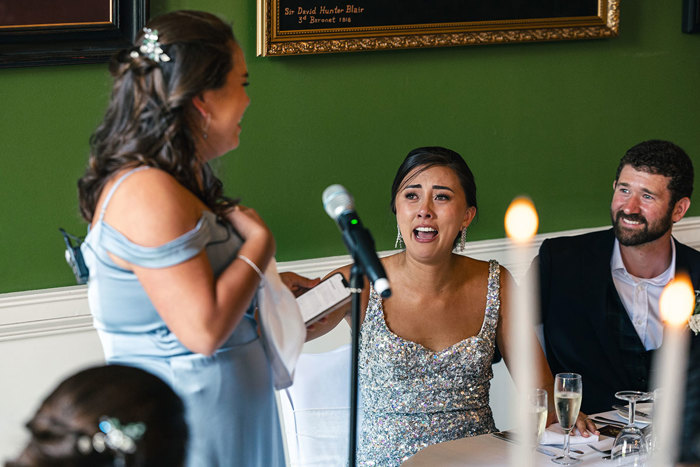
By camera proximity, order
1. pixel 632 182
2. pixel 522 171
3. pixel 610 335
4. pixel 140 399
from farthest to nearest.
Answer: pixel 522 171 → pixel 632 182 → pixel 610 335 → pixel 140 399

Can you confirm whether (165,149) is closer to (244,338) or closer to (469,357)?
(244,338)

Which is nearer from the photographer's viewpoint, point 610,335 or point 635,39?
point 610,335

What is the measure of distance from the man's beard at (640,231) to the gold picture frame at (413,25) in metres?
0.88

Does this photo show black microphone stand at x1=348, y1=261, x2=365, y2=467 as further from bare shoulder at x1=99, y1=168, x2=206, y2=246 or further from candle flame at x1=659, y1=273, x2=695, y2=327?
candle flame at x1=659, y1=273, x2=695, y2=327

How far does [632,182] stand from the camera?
2.79 m

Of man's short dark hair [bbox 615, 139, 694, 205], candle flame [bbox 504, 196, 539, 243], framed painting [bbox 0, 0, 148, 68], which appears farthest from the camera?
man's short dark hair [bbox 615, 139, 694, 205]

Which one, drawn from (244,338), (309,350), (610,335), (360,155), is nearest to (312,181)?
(360,155)

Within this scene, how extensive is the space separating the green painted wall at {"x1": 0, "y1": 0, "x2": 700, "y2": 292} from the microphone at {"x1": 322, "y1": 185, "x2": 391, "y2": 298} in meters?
1.46

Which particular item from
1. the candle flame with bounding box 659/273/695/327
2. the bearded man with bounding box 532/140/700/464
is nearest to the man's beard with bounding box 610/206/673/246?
the bearded man with bounding box 532/140/700/464

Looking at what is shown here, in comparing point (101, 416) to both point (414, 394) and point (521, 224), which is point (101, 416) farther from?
point (414, 394)

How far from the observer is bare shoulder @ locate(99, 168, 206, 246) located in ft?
5.05

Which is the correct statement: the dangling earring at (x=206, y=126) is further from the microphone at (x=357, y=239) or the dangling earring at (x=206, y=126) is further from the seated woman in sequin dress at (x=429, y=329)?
the seated woman in sequin dress at (x=429, y=329)

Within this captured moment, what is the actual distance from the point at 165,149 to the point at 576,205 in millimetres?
2246

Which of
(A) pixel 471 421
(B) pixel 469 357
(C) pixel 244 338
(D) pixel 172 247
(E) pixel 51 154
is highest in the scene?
(E) pixel 51 154
